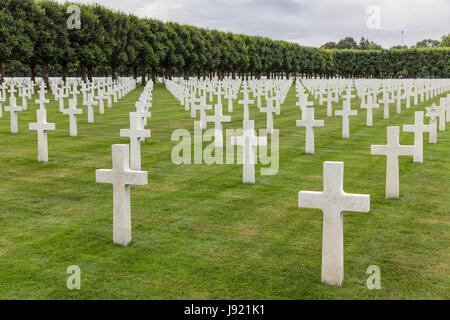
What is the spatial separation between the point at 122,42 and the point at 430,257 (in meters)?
48.9

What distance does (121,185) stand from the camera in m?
6.09

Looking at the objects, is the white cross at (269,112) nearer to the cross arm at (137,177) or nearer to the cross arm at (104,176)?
the cross arm at (104,176)

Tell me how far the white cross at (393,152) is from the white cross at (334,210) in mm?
3317

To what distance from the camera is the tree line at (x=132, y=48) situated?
41.5 m

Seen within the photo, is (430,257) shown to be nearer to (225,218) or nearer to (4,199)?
(225,218)

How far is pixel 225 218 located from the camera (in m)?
7.32

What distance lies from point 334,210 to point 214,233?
6.65 feet

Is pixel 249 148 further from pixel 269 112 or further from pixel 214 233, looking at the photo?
pixel 269 112

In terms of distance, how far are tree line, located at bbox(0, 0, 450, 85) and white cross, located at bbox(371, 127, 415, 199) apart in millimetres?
Answer: 36841

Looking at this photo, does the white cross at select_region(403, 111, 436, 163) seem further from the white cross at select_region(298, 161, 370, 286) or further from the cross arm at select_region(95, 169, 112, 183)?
the cross arm at select_region(95, 169, 112, 183)

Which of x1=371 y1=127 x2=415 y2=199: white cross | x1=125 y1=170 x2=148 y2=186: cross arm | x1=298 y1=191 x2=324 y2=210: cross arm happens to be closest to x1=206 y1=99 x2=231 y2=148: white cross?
x1=371 y1=127 x2=415 y2=199: white cross

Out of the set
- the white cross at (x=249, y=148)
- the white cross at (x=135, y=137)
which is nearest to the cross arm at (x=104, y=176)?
the white cross at (x=249, y=148)

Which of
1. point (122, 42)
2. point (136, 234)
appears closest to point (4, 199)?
point (136, 234)

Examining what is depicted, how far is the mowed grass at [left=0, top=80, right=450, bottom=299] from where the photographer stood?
509 centimetres
